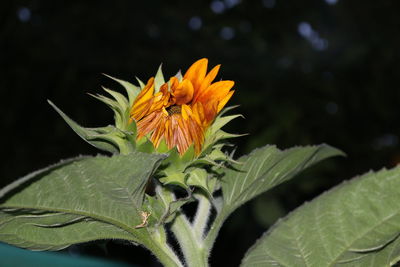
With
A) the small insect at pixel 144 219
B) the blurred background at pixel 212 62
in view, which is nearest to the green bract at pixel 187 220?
the small insect at pixel 144 219

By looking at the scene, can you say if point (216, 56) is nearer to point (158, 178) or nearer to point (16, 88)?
point (16, 88)

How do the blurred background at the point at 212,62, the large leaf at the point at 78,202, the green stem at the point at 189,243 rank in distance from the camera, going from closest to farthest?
the large leaf at the point at 78,202 → the green stem at the point at 189,243 → the blurred background at the point at 212,62

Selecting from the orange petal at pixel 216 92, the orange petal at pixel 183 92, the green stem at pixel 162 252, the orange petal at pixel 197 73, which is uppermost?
the orange petal at pixel 197 73

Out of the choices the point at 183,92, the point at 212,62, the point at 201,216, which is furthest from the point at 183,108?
the point at 212,62

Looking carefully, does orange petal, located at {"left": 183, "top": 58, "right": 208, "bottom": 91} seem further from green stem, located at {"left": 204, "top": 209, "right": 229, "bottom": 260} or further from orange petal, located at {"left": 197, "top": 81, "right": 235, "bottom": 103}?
green stem, located at {"left": 204, "top": 209, "right": 229, "bottom": 260}

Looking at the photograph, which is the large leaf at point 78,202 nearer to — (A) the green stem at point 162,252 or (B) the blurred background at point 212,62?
(A) the green stem at point 162,252

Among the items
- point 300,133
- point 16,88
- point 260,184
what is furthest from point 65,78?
point 260,184
